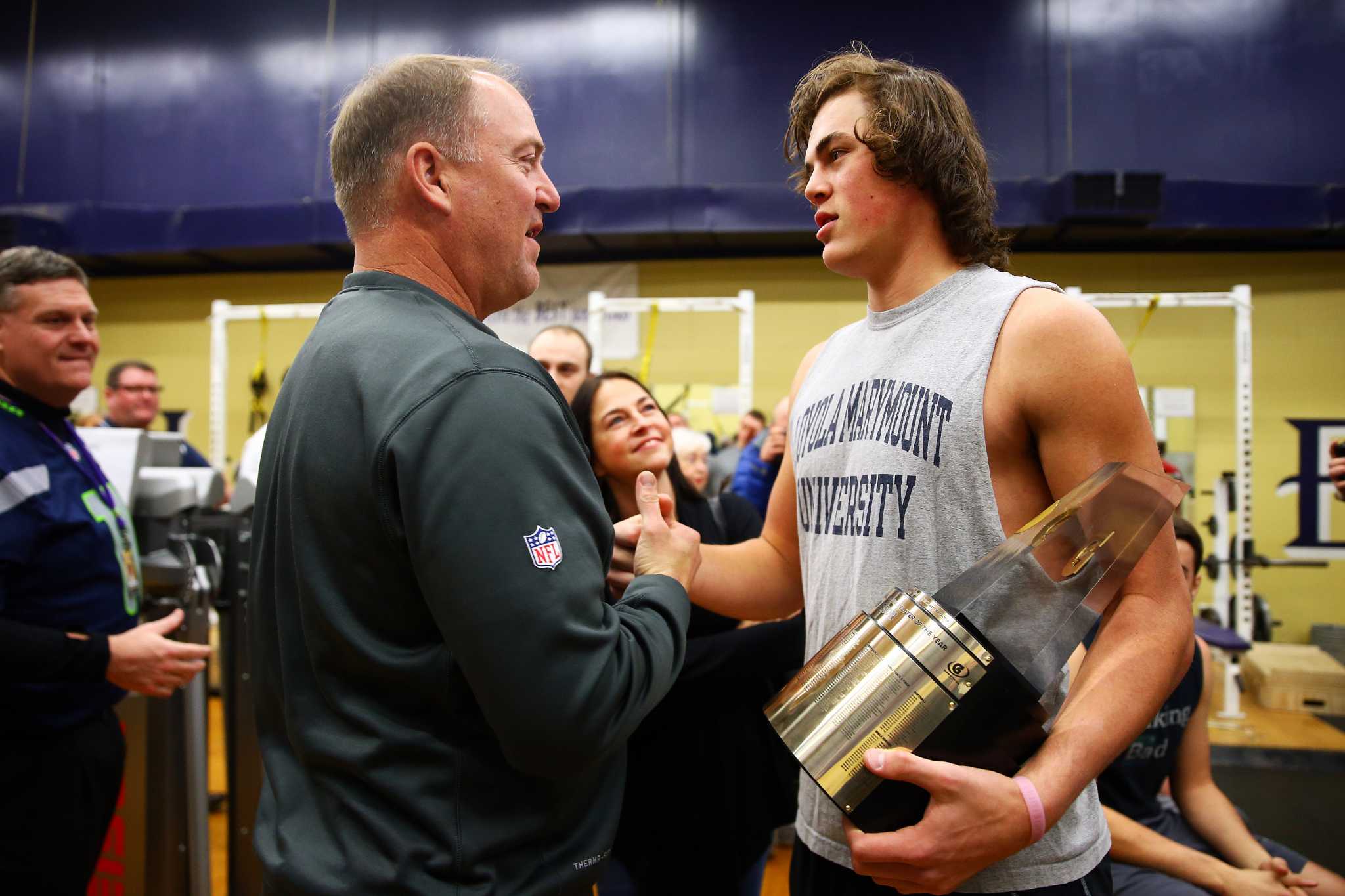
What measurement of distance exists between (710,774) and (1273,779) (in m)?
3.53

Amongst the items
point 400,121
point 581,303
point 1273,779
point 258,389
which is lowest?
point 1273,779

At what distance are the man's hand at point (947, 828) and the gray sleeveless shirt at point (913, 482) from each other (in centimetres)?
15

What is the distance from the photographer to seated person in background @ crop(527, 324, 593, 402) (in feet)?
10.7

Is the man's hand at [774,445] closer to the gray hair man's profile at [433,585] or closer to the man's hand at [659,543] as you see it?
the man's hand at [659,543]

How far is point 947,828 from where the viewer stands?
2.75 ft

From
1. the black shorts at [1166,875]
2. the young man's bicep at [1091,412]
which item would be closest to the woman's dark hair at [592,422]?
the black shorts at [1166,875]

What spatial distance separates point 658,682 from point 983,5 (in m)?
8.15

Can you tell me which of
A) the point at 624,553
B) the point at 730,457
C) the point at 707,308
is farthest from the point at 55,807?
the point at 730,457

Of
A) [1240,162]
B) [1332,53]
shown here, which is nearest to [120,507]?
[1240,162]

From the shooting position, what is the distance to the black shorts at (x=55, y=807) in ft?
6.37

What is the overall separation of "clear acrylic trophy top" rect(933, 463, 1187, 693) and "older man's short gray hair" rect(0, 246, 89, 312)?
222cm

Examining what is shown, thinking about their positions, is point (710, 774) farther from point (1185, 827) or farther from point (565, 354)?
point (565, 354)

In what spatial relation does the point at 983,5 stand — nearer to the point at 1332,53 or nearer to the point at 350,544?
the point at 1332,53

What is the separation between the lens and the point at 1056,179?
269 inches
